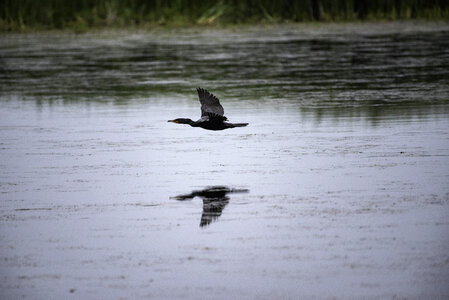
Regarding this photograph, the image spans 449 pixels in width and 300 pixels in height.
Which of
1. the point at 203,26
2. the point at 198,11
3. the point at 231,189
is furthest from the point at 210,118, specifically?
Result: the point at 198,11

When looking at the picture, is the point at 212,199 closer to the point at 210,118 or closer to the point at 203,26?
the point at 210,118

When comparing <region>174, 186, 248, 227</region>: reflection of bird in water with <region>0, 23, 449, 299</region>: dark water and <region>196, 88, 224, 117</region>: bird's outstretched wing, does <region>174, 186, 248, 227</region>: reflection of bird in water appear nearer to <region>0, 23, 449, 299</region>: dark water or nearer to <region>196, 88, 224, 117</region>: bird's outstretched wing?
<region>0, 23, 449, 299</region>: dark water

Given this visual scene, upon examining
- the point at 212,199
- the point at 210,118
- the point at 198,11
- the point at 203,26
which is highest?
the point at 198,11

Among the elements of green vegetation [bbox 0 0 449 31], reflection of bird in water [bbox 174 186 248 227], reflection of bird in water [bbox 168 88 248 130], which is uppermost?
green vegetation [bbox 0 0 449 31]

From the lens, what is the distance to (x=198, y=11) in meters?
47.0

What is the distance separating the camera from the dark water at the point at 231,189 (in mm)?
6637

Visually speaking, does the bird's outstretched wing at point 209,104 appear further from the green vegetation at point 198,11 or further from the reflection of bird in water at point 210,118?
the green vegetation at point 198,11

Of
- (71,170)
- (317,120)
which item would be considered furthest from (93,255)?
(317,120)

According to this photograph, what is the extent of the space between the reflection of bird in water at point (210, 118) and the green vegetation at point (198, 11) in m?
32.6

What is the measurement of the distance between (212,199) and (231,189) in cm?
47

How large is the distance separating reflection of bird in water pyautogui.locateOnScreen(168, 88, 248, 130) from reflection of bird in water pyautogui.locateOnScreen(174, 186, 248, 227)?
6.61 feet

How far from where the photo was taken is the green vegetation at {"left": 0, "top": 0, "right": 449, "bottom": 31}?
4497 centimetres

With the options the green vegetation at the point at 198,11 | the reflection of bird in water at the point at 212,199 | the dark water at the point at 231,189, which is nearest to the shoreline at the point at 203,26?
the green vegetation at the point at 198,11

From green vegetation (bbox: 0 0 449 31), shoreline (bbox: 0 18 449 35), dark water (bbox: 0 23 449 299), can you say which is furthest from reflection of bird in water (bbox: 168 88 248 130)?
green vegetation (bbox: 0 0 449 31)
